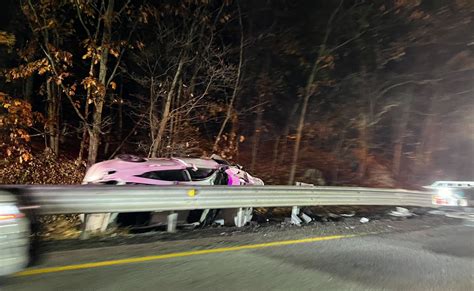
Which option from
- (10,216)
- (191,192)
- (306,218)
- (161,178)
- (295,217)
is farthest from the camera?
(306,218)

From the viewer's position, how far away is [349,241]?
7.88 metres

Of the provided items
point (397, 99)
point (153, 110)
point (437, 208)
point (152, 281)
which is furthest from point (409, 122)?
point (152, 281)

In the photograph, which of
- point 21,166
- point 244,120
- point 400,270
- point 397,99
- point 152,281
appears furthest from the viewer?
point 397,99

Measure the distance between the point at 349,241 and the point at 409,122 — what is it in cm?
2066

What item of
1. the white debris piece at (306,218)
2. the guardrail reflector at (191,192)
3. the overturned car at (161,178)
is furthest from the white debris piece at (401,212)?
the guardrail reflector at (191,192)

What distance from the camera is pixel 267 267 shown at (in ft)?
18.7

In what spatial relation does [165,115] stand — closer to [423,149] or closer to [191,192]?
[191,192]

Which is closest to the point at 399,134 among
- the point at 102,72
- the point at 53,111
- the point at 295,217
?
the point at 295,217

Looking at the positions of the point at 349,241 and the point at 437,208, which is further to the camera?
the point at 437,208

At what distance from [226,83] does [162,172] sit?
7.11 metres

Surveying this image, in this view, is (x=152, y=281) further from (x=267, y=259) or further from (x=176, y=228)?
(x=176, y=228)

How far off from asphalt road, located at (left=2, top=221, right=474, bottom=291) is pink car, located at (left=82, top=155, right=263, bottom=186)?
159 centimetres

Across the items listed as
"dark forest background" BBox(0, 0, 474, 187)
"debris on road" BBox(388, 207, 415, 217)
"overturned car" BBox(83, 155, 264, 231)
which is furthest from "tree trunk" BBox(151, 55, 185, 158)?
"debris on road" BBox(388, 207, 415, 217)

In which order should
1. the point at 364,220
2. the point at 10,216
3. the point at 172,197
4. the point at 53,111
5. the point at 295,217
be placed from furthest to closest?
1. the point at 53,111
2. the point at 364,220
3. the point at 295,217
4. the point at 172,197
5. the point at 10,216
